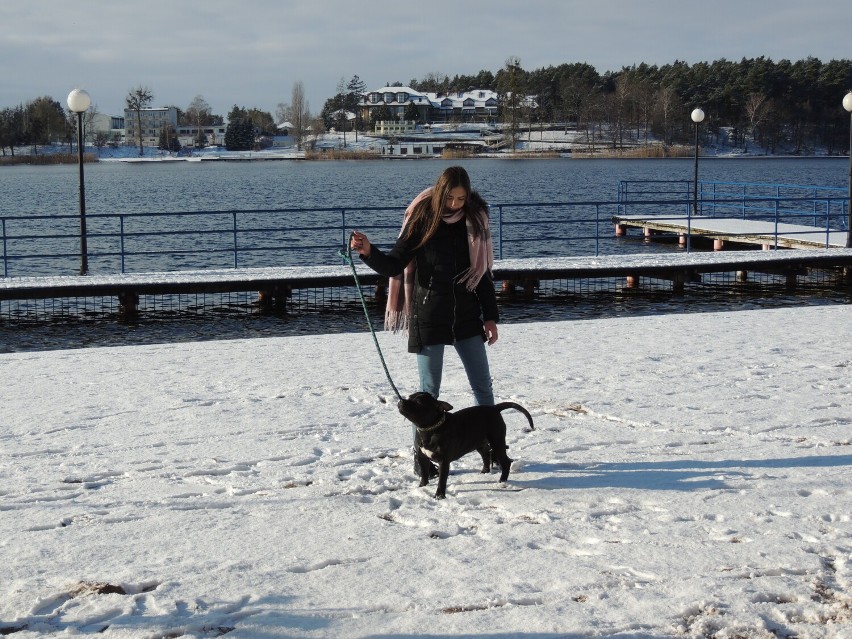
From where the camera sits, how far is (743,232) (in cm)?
2377

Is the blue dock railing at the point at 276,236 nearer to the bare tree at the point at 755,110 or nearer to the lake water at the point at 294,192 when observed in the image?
the lake water at the point at 294,192

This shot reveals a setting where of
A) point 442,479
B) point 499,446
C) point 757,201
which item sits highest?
point 757,201

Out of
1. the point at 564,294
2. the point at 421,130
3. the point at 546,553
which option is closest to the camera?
the point at 546,553

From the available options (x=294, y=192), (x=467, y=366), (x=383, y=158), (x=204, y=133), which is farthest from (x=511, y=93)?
(x=467, y=366)

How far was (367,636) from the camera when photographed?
12.3ft

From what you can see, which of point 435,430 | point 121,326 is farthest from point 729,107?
point 435,430

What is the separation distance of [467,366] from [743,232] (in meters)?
19.5

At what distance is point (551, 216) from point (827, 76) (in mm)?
110229

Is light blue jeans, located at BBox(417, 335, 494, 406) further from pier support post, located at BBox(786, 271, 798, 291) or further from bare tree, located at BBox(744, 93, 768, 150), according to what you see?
bare tree, located at BBox(744, 93, 768, 150)

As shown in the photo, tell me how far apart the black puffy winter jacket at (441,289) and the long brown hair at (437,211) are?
4 centimetres

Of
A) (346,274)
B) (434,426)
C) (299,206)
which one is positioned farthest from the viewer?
(299,206)

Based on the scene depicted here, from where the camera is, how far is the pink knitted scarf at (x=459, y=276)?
540 centimetres

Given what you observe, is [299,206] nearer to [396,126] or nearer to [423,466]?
[423,466]

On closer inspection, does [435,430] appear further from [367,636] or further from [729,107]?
[729,107]
